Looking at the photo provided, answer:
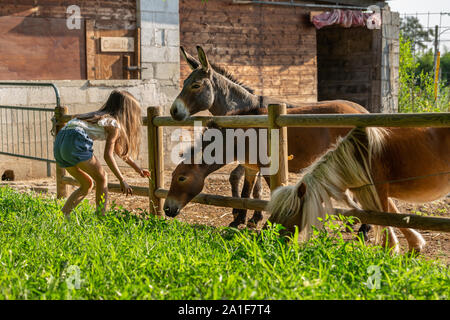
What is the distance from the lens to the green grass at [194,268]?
3.01 metres

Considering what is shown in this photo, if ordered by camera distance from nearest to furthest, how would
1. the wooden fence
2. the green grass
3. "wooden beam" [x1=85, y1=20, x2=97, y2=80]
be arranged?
the green grass → the wooden fence → "wooden beam" [x1=85, y1=20, x2=97, y2=80]

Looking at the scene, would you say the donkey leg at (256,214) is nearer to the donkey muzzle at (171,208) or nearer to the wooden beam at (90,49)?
the donkey muzzle at (171,208)

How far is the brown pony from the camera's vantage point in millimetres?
4051

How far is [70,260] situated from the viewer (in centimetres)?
369

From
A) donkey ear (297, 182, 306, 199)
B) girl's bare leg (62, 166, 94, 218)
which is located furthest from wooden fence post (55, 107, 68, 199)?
donkey ear (297, 182, 306, 199)

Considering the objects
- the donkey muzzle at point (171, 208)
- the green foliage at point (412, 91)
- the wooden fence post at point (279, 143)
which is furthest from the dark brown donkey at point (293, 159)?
the green foliage at point (412, 91)

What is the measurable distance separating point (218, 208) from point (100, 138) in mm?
2670

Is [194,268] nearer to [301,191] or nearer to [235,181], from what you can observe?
[301,191]

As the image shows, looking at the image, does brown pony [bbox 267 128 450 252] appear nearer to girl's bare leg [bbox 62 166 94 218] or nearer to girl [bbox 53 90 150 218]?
girl [bbox 53 90 150 218]

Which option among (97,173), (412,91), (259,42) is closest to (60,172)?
(97,173)

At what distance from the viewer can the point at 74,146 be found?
5324 mm

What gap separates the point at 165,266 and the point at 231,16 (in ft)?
32.0

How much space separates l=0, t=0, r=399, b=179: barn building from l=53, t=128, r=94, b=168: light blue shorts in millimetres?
4753
